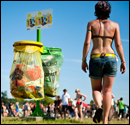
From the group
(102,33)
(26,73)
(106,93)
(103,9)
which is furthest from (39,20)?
(106,93)

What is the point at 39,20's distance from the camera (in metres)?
8.23

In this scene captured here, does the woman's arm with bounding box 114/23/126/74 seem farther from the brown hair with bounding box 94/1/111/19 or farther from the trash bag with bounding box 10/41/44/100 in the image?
the trash bag with bounding box 10/41/44/100

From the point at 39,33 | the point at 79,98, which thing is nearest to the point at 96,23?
the point at 39,33

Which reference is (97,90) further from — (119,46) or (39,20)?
A: (39,20)

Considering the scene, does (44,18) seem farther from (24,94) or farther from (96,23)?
(96,23)

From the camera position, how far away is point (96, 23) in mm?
3762

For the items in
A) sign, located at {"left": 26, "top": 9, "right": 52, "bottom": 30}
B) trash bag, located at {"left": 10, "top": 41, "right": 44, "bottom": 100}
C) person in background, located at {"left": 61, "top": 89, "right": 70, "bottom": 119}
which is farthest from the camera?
person in background, located at {"left": 61, "top": 89, "right": 70, "bottom": 119}

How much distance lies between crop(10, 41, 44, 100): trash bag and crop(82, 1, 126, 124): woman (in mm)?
2581

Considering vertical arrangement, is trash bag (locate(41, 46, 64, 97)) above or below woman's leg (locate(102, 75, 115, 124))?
above

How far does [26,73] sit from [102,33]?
285cm

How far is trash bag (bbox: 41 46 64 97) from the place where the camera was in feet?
23.8

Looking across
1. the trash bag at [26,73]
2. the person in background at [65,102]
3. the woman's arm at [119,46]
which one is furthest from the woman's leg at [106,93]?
the person in background at [65,102]

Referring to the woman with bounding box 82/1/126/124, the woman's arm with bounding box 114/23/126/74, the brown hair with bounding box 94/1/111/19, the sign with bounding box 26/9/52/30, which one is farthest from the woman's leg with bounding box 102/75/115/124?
the sign with bounding box 26/9/52/30

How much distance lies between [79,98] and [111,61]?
17.1 feet
